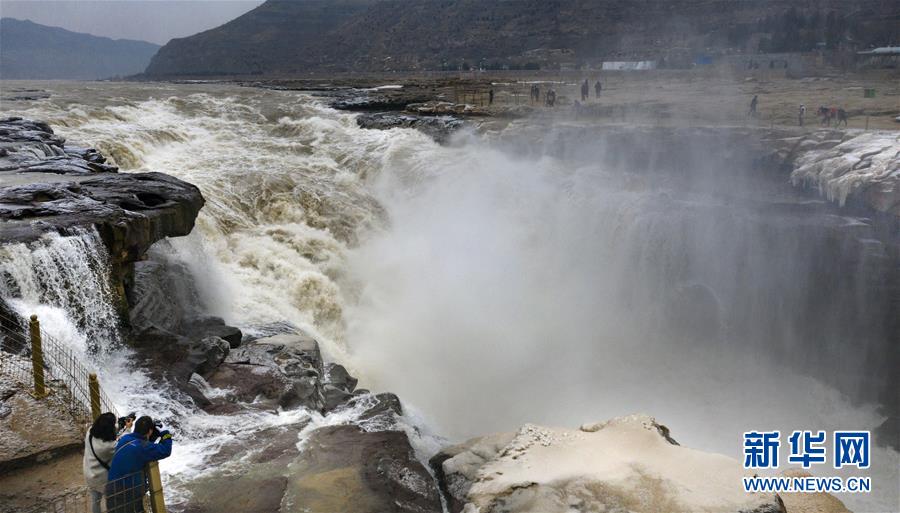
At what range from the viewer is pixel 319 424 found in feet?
23.9

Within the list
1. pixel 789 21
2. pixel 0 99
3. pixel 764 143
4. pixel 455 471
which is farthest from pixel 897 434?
pixel 789 21

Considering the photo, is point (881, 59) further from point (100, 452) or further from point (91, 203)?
point (100, 452)

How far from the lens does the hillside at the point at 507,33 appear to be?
50.3 meters

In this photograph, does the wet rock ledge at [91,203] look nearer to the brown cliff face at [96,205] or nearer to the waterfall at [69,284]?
the brown cliff face at [96,205]

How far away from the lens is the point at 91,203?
8906 millimetres

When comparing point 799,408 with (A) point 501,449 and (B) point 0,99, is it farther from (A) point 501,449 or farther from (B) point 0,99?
(B) point 0,99

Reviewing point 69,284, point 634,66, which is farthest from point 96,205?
point 634,66

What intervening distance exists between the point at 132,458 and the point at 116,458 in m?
0.10

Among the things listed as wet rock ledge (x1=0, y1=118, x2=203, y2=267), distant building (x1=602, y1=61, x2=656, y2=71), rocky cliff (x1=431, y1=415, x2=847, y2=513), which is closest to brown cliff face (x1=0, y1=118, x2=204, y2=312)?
wet rock ledge (x1=0, y1=118, x2=203, y2=267)

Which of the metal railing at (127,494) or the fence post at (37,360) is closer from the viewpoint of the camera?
the metal railing at (127,494)

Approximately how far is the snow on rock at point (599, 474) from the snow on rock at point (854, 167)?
28.3 feet

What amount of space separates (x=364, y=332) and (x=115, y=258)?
17.7 feet

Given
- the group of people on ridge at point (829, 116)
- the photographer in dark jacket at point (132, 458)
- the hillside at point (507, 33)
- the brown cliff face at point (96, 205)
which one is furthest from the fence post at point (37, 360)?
the hillside at point (507, 33)

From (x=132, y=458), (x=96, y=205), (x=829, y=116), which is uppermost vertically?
(x=829, y=116)
